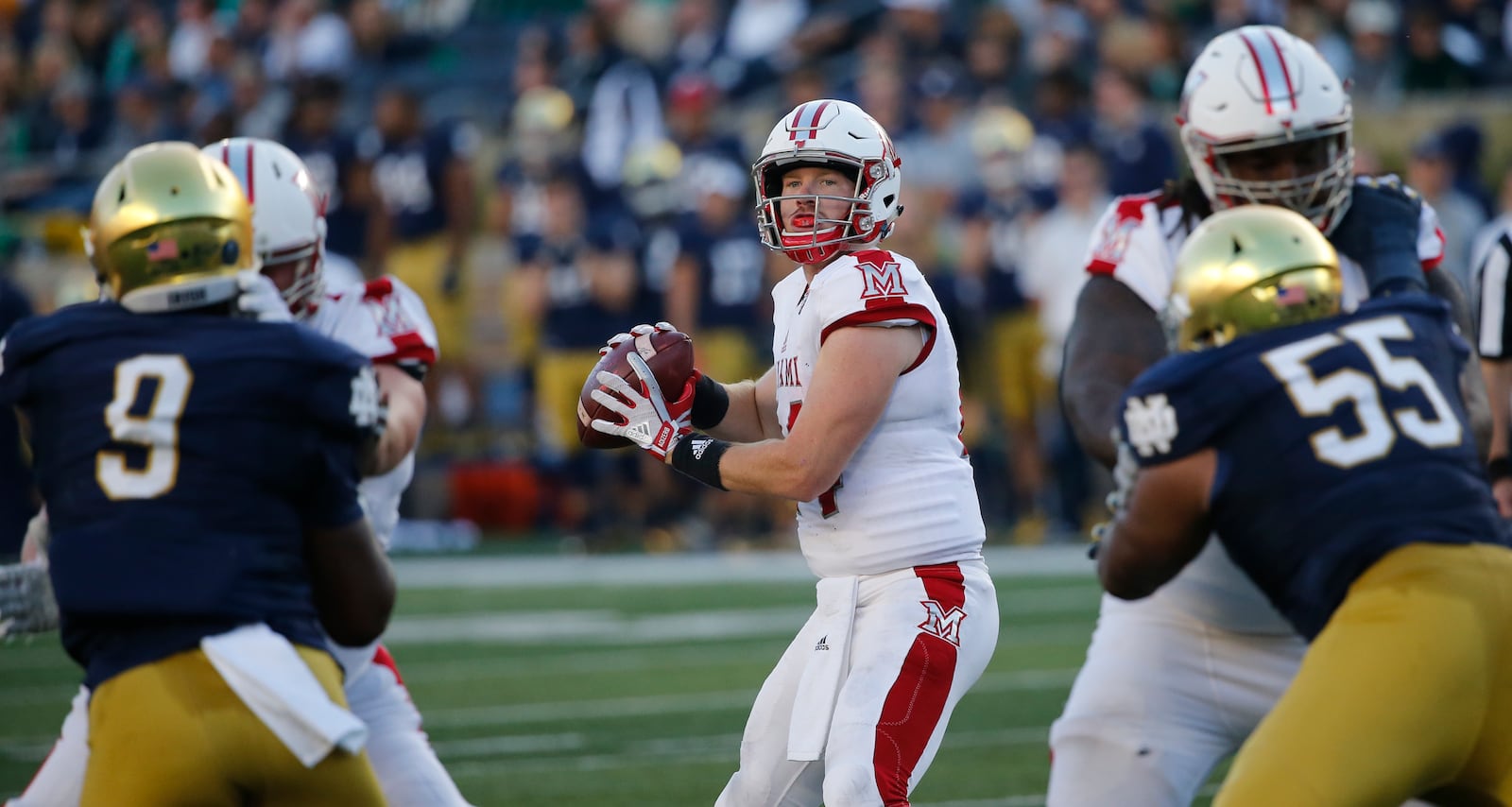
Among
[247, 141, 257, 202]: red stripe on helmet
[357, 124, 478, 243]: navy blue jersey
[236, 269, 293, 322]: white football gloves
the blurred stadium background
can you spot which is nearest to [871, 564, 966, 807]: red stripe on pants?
[236, 269, 293, 322]: white football gloves

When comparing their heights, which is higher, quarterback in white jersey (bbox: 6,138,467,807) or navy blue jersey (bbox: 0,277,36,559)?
quarterback in white jersey (bbox: 6,138,467,807)

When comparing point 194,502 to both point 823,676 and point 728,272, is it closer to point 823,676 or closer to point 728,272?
point 823,676

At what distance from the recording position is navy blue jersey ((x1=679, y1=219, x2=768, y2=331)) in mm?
12102

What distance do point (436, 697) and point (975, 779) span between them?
2.43 m

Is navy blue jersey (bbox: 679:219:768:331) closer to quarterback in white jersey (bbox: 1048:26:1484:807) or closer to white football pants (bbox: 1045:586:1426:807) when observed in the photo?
quarterback in white jersey (bbox: 1048:26:1484:807)

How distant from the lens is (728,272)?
12125 millimetres

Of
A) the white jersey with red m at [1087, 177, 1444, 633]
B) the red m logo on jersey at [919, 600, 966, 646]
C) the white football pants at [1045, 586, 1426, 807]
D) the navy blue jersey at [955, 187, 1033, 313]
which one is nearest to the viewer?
the white football pants at [1045, 586, 1426, 807]

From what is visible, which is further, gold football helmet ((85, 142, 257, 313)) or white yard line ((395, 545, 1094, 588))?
white yard line ((395, 545, 1094, 588))

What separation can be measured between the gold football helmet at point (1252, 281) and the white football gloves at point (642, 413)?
117 centimetres

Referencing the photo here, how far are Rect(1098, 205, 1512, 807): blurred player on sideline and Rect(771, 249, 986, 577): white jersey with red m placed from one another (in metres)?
0.69

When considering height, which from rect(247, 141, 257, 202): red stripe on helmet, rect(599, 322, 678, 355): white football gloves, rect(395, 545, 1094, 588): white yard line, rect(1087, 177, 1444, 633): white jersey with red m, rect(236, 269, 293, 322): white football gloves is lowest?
rect(395, 545, 1094, 588): white yard line

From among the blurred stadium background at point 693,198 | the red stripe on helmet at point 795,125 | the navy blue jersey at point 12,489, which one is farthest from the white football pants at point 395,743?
the navy blue jersey at point 12,489

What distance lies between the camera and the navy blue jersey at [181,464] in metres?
3.02

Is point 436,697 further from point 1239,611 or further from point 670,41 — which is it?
point 670,41
